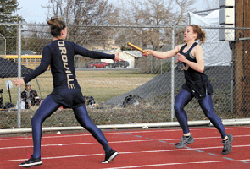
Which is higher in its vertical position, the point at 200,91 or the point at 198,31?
the point at 198,31

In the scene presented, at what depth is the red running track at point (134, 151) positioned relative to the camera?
5.16 m

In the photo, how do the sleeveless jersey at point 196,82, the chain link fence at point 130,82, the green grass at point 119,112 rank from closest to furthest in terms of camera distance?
the sleeveless jersey at point 196,82 < the green grass at point 119,112 < the chain link fence at point 130,82

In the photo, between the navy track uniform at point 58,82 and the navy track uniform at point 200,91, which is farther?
the navy track uniform at point 200,91

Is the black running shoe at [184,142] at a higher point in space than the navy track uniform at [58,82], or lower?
lower

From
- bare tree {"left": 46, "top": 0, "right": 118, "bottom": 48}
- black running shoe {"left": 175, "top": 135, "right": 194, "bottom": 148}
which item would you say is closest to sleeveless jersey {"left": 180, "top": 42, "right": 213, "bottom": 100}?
black running shoe {"left": 175, "top": 135, "right": 194, "bottom": 148}

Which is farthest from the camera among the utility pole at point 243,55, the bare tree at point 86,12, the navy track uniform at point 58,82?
the bare tree at point 86,12

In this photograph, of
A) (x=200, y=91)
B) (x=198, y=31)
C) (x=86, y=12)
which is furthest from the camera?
(x=86, y=12)

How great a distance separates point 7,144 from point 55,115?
9.87ft

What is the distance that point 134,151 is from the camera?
6.09 m

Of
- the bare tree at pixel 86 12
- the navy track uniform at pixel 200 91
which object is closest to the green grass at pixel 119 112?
the navy track uniform at pixel 200 91

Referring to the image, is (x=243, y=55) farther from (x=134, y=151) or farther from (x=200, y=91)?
(x=134, y=151)

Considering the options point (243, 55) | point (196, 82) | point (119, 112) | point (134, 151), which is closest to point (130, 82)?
point (119, 112)

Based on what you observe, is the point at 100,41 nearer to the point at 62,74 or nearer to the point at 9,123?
the point at 9,123

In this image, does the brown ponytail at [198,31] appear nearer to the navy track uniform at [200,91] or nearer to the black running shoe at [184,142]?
the navy track uniform at [200,91]
